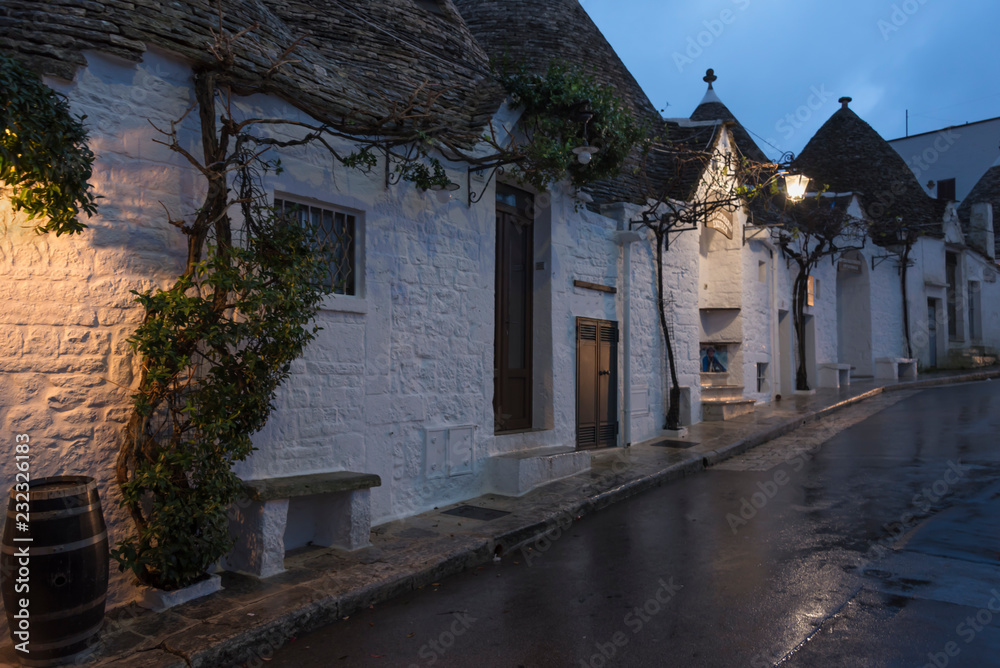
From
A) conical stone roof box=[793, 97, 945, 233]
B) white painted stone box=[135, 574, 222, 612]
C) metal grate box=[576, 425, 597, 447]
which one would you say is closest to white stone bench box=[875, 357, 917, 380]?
conical stone roof box=[793, 97, 945, 233]

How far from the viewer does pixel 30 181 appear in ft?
12.9

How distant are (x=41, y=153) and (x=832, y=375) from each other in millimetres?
18684

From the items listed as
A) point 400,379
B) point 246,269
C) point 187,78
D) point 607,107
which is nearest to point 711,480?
point 400,379

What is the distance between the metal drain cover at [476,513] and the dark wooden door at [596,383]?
301 cm

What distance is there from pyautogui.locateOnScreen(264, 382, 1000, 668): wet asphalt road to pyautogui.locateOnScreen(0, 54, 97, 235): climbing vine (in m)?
2.90

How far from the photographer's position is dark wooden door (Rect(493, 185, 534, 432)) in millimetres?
8859

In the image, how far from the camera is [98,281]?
4.56 meters

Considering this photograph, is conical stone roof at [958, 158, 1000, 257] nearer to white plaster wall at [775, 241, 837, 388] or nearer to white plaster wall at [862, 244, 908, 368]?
white plaster wall at [862, 244, 908, 368]

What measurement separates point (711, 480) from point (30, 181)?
25.0 ft

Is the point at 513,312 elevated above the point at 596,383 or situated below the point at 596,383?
above

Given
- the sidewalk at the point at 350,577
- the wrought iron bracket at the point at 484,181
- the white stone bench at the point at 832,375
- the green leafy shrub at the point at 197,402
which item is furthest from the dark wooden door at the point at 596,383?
the white stone bench at the point at 832,375

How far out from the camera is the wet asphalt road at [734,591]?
154 inches

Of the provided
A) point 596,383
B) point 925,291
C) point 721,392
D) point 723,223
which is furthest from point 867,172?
point 596,383

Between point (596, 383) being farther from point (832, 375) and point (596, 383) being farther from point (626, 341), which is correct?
point (832, 375)
